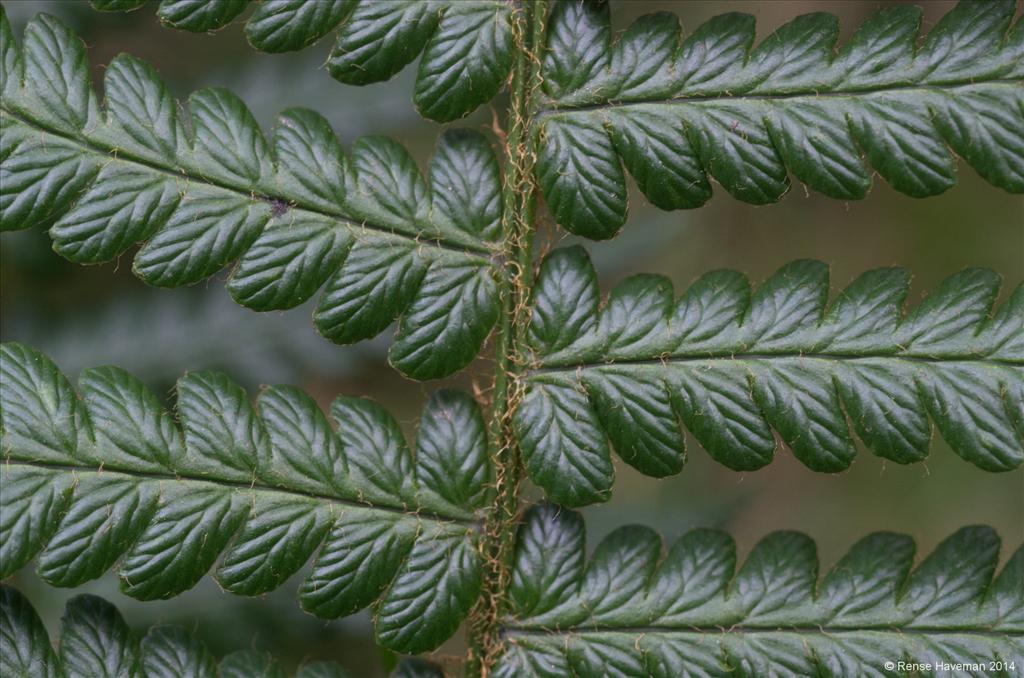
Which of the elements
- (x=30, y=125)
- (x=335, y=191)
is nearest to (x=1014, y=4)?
(x=335, y=191)

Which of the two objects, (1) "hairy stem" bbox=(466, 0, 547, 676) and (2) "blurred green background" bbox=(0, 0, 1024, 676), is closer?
(1) "hairy stem" bbox=(466, 0, 547, 676)

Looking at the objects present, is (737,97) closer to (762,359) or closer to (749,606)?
(762,359)

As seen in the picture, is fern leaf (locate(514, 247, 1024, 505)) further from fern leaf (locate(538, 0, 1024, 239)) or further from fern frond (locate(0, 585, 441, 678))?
fern frond (locate(0, 585, 441, 678))

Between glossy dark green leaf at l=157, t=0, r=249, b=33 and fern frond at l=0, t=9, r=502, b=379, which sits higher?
glossy dark green leaf at l=157, t=0, r=249, b=33

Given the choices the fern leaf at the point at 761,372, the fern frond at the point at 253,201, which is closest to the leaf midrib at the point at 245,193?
the fern frond at the point at 253,201

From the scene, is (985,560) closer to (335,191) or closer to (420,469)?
(420,469)

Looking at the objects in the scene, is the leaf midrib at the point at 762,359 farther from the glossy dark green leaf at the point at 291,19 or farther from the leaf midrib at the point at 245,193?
the glossy dark green leaf at the point at 291,19

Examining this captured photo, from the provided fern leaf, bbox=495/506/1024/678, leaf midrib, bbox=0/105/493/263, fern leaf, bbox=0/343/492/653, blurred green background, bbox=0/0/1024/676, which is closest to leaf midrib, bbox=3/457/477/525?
fern leaf, bbox=0/343/492/653
